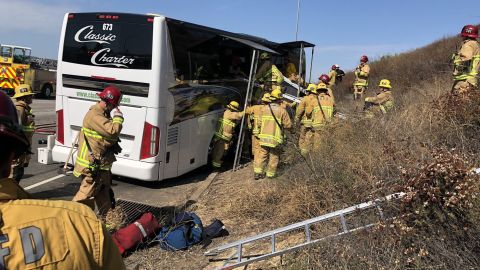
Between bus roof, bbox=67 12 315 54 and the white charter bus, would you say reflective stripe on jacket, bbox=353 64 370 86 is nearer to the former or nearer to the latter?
bus roof, bbox=67 12 315 54

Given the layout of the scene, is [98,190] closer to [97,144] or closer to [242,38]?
[97,144]

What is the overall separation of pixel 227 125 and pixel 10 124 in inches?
303

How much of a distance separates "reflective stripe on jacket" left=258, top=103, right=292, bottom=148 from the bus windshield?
231 centimetres

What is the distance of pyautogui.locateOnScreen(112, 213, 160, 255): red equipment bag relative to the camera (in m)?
4.88

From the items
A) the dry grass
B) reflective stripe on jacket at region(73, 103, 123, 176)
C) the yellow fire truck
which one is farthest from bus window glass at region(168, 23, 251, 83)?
the yellow fire truck

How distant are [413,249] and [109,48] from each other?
5.71 m

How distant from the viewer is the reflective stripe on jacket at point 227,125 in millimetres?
9016

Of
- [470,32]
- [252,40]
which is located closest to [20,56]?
[252,40]

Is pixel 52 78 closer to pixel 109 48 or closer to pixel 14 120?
pixel 109 48

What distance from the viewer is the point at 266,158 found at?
816 centimetres

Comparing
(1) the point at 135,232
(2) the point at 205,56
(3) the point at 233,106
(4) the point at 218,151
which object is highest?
(2) the point at 205,56

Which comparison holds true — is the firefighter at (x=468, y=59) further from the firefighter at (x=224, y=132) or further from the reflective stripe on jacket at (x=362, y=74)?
Answer: the reflective stripe on jacket at (x=362, y=74)

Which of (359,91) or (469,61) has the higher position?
(469,61)

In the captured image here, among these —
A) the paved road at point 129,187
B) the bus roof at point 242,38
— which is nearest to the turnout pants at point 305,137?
the bus roof at point 242,38
